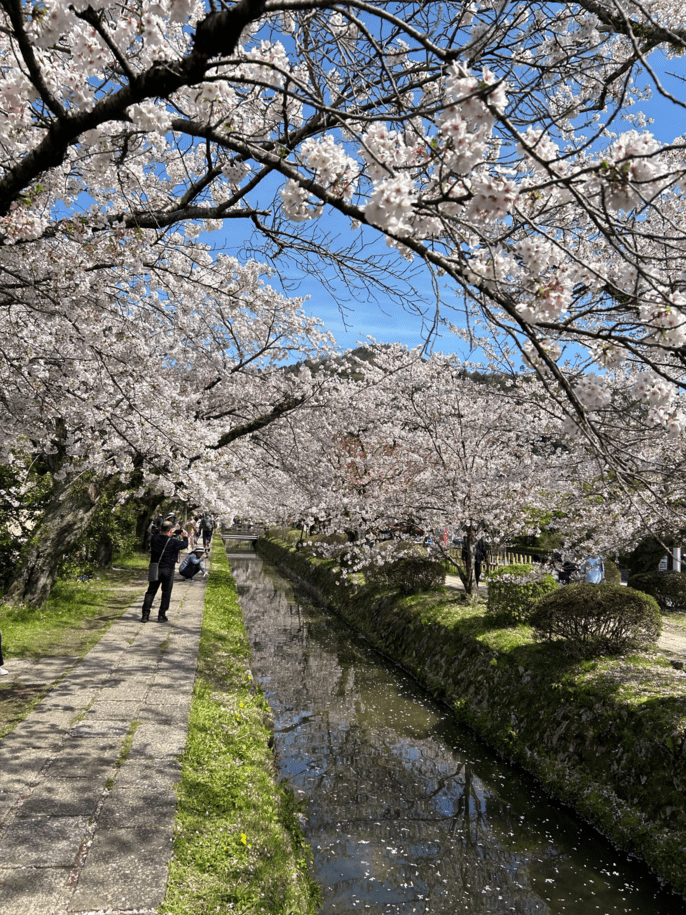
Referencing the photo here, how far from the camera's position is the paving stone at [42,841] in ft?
10.1

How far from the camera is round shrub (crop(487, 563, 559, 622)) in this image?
838cm

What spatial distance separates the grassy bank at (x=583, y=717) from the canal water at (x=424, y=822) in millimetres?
235

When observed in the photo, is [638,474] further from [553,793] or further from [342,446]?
[342,446]

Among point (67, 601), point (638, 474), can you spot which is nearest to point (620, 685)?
point (638, 474)

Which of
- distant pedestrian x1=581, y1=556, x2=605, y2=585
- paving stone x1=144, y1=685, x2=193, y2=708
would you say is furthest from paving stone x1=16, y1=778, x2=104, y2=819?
distant pedestrian x1=581, y1=556, x2=605, y2=585

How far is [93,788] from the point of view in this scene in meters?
3.91

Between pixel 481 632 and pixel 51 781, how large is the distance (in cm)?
614

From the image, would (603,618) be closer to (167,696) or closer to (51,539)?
(167,696)

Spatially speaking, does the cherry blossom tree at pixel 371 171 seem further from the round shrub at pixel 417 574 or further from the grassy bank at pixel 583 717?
the round shrub at pixel 417 574

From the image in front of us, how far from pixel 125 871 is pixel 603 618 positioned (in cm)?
562

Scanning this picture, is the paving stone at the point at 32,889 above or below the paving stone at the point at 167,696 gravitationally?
below

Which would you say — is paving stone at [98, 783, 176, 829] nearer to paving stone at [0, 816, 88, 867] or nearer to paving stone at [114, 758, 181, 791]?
paving stone at [114, 758, 181, 791]

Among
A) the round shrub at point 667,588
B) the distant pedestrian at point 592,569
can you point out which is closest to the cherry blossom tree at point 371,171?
the distant pedestrian at point 592,569

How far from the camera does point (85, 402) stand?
20.6ft
